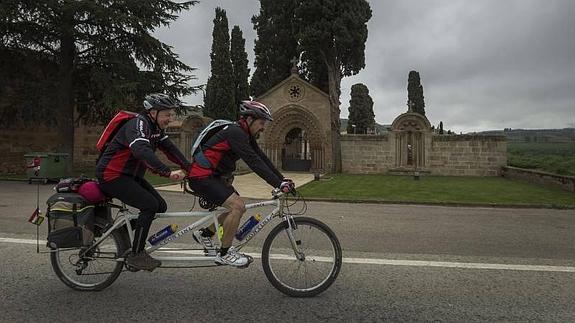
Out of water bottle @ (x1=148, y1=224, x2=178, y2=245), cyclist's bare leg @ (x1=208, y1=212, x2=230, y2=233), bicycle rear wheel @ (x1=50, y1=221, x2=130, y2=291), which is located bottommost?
bicycle rear wheel @ (x1=50, y1=221, x2=130, y2=291)

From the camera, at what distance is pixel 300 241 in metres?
4.70

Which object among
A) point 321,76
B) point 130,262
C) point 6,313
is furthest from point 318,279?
point 321,76

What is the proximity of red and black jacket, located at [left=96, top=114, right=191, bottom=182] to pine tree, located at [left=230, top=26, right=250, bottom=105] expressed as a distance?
103ft

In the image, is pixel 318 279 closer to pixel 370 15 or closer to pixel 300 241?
pixel 300 241

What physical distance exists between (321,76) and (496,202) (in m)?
23.9

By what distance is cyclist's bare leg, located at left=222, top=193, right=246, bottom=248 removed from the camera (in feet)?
15.1

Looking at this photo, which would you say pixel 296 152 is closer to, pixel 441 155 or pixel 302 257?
pixel 441 155

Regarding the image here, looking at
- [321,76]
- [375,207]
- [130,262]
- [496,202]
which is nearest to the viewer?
[130,262]

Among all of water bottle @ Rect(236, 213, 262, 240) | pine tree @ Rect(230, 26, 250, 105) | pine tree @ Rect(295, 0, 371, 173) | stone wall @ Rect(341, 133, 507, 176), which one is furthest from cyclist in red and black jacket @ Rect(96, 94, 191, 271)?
pine tree @ Rect(230, 26, 250, 105)

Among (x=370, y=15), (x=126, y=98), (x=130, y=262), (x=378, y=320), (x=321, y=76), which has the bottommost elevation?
(x=378, y=320)

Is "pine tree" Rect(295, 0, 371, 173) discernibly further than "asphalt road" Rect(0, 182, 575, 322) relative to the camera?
Yes

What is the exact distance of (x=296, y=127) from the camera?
33.5m

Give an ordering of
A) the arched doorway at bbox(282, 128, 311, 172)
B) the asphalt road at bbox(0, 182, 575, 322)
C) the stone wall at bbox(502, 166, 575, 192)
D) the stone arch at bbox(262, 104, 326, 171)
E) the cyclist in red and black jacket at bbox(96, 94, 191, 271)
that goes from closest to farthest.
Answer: the asphalt road at bbox(0, 182, 575, 322)
the cyclist in red and black jacket at bbox(96, 94, 191, 271)
the stone wall at bbox(502, 166, 575, 192)
the stone arch at bbox(262, 104, 326, 171)
the arched doorway at bbox(282, 128, 311, 172)

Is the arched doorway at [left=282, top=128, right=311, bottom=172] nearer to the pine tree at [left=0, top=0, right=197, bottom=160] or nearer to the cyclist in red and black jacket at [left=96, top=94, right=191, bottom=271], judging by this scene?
the pine tree at [left=0, top=0, right=197, bottom=160]
